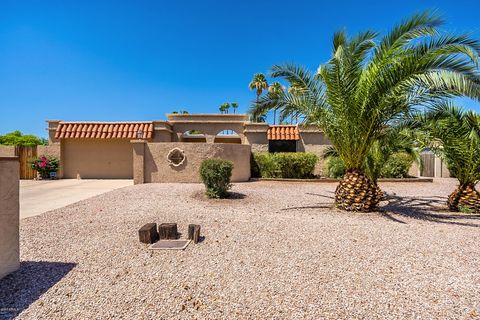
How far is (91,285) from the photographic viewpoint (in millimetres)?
3309

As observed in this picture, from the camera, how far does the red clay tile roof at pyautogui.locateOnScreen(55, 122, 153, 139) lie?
15961 millimetres

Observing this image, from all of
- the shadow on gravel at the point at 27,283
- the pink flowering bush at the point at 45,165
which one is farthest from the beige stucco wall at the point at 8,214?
the pink flowering bush at the point at 45,165

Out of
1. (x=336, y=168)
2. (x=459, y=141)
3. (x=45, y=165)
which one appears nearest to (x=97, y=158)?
(x=45, y=165)

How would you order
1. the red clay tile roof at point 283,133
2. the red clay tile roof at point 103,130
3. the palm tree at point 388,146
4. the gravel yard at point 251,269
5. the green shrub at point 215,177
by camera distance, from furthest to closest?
the red clay tile roof at point 283,133 < the red clay tile roof at point 103,130 < the green shrub at point 215,177 < the palm tree at point 388,146 < the gravel yard at point 251,269

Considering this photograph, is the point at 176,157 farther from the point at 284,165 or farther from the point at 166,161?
the point at 284,165

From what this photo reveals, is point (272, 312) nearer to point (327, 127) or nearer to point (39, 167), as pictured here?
point (327, 127)

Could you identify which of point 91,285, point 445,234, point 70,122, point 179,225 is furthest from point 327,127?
point 70,122

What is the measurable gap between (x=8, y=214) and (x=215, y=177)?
20.3 feet

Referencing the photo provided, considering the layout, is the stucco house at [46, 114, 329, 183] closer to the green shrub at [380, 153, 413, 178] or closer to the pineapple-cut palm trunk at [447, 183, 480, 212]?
the green shrub at [380, 153, 413, 178]

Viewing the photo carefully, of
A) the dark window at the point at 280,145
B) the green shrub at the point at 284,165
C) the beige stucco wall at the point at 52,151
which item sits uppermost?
the dark window at the point at 280,145

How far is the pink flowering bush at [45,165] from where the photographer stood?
1569cm

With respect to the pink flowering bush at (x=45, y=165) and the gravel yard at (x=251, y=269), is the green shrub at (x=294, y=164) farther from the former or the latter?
the pink flowering bush at (x=45, y=165)

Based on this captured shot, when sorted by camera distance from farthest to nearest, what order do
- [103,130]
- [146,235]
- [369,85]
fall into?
1. [103,130]
2. [369,85]
3. [146,235]

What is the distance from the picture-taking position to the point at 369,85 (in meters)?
6.71
